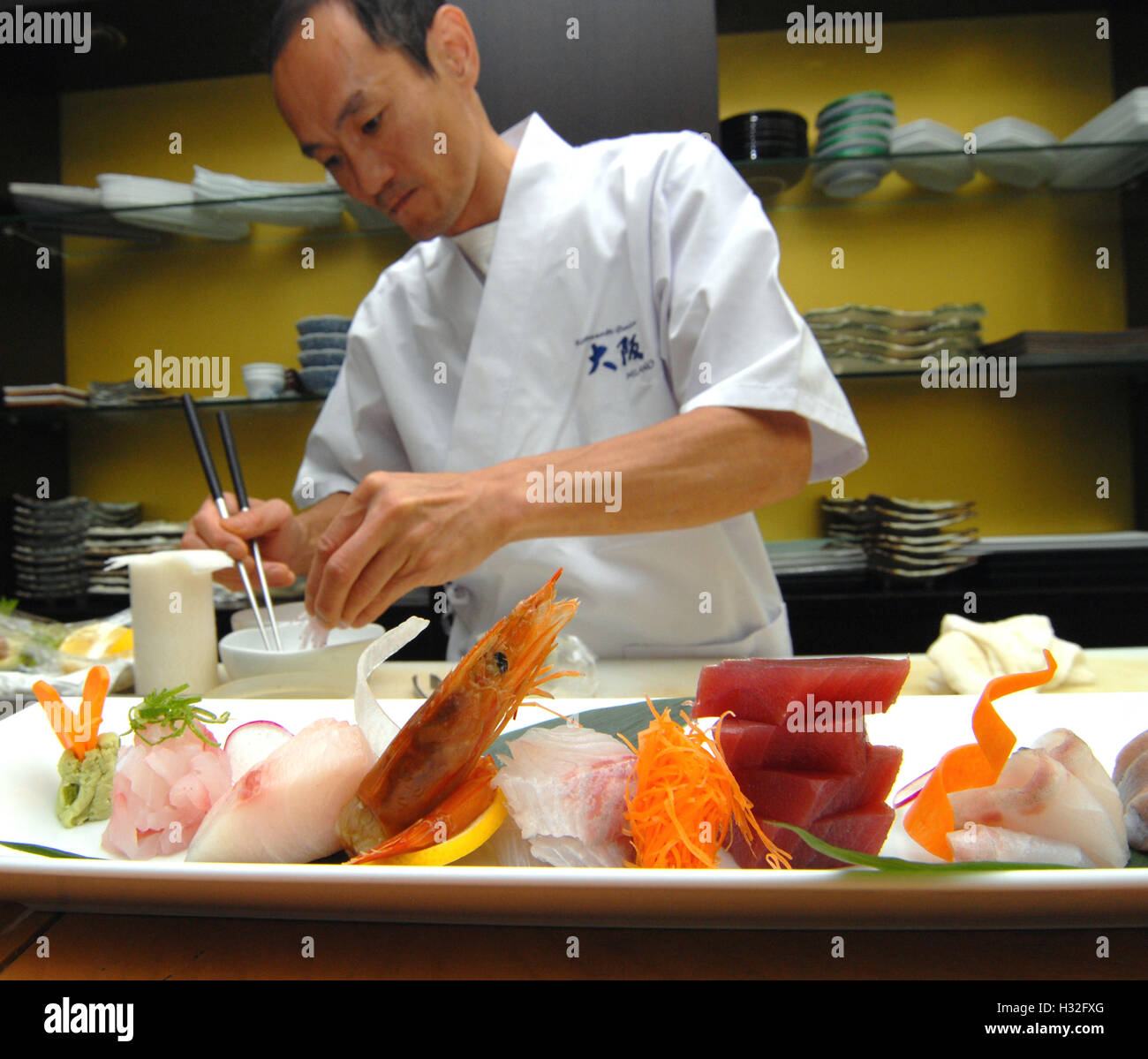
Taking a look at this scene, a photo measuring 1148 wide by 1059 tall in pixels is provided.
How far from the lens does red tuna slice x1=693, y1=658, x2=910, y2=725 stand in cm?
57

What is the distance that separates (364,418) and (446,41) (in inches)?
25.8

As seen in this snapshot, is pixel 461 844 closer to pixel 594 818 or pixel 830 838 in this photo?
pixel 594 818

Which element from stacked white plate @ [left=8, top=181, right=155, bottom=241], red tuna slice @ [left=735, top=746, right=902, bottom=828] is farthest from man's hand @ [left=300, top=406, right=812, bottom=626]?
stacked white plate @ [left=8, top=181, right=155, bottom=241]

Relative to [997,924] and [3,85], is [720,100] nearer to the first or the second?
[3,85]

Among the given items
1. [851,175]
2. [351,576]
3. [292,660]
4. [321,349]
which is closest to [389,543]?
[351,576]

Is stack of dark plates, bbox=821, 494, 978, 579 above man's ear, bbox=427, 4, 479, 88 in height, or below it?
below

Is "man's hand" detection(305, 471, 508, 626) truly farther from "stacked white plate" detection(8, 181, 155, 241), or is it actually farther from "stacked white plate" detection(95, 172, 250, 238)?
"stacked white plate" detection(8, 181, 155, 241)

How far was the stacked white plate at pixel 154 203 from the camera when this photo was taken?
241 cm

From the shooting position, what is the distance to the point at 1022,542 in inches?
→ 88.4

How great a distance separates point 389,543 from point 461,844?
526mm

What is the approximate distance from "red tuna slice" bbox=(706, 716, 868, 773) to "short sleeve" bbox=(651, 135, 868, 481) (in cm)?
73

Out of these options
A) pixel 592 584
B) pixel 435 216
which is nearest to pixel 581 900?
pixel 592 584

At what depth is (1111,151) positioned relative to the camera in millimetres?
2213

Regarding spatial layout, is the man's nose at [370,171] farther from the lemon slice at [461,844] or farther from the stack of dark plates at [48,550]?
the stack of dark plates at [48,550]
